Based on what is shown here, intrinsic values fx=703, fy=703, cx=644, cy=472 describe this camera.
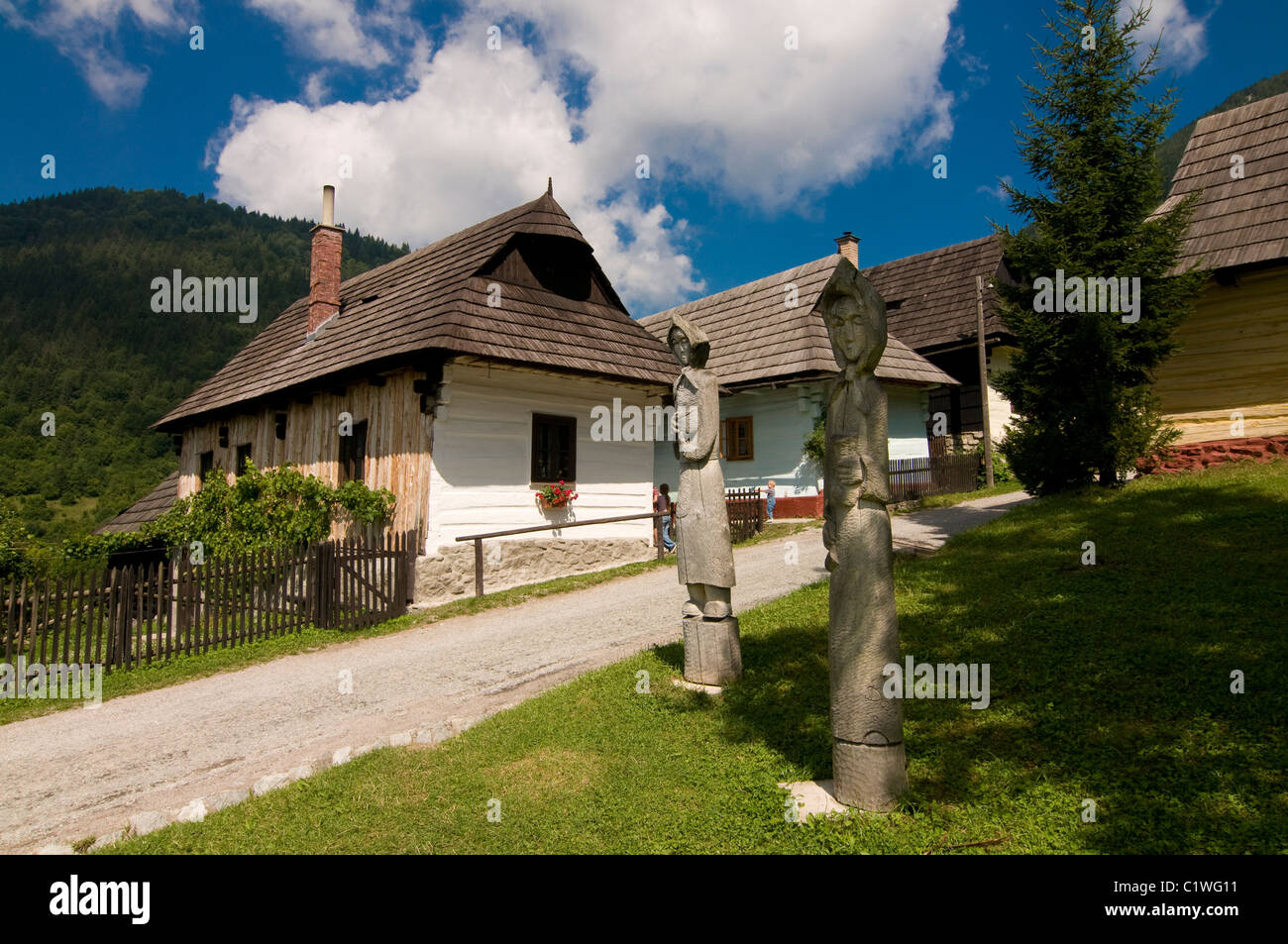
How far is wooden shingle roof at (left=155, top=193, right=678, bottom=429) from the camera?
12586 millimetres

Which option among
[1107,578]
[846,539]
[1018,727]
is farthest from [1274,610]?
[846,539]

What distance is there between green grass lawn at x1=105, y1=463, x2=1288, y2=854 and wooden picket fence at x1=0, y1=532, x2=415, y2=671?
5.46 m

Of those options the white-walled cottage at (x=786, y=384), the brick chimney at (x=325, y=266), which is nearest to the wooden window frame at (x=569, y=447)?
the white-walled cottage at (x=786, y=384)

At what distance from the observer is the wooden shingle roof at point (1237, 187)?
12008 mm

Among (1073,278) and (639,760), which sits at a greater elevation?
(1073,278)

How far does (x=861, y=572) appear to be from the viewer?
384 cm

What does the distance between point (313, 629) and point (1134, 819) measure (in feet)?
34.1

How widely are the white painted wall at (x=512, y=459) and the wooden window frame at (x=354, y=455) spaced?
232 cm

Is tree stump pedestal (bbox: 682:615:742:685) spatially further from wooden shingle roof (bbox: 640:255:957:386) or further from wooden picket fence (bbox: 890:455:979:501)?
wooden picket fence (bbox: 890:455:979:501)

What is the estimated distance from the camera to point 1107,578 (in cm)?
727

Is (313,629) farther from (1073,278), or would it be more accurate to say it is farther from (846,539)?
(1073,278)

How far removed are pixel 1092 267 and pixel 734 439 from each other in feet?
33.8

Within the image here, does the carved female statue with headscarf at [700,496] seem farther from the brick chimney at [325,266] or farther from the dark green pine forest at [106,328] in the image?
the dark green pine forest at [106,328]

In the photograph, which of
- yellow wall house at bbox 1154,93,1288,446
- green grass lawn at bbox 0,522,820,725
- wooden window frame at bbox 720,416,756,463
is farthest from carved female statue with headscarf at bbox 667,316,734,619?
wooden window frame at bbox 720,416,756,463
